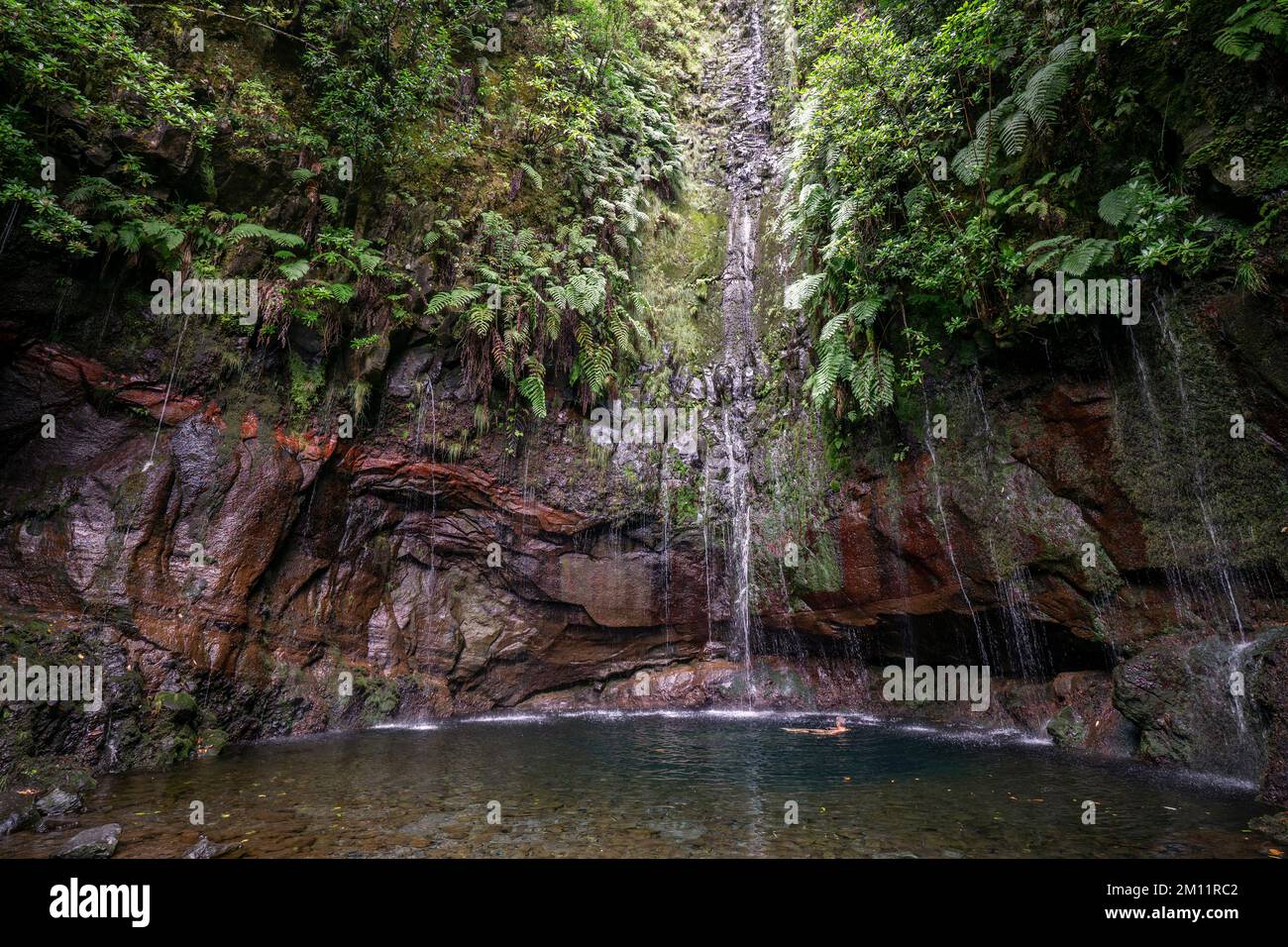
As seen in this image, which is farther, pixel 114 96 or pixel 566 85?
pixel 566 85

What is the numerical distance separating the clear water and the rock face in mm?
1143

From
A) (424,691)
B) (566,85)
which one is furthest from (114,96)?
(424,691)

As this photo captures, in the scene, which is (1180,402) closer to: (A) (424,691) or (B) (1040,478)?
(B) (1040,478)

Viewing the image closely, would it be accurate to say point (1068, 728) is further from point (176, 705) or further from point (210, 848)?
point (176, 705)

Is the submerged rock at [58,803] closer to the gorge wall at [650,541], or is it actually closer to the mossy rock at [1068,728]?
the gorge wall at [650,541]

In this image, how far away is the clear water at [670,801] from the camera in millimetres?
4445

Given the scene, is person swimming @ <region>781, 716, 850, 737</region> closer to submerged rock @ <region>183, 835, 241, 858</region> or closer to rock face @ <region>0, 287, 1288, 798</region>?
rock face @ <region>0, 287, 1288, 798</region>

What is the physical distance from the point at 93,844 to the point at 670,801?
4555 millimetres

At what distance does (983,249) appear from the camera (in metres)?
8.34

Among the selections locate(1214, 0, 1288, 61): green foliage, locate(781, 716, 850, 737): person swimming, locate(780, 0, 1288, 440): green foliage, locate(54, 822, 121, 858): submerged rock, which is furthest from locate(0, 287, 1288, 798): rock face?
locate(1214, 0, 1288, 61): green foliage

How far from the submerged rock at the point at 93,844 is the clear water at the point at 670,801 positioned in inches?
5.7

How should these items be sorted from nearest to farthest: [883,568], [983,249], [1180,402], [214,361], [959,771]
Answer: [959,771]
[1180,402]
[983,249]
[214,361]
[883,568]

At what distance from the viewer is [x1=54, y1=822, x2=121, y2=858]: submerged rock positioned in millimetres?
4219

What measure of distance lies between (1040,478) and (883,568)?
2.90 metres
